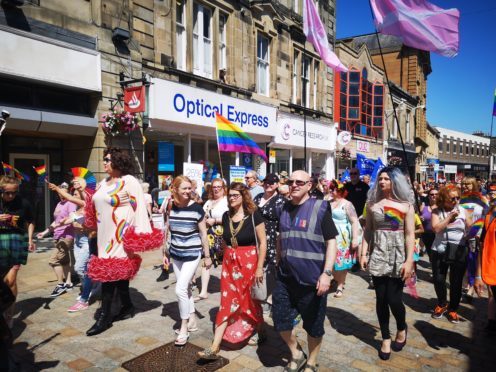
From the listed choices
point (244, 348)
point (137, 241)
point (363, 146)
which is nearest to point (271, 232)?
point (244, 348)

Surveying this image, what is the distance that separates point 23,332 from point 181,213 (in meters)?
2.25

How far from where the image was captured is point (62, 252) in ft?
18.1

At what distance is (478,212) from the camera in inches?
193

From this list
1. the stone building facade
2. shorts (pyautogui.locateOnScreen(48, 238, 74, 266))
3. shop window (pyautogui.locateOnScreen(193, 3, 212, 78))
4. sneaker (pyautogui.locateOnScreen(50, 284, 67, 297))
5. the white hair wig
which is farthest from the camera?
shop window (pyautogui.locateOnScreen(193, 3, 212, 78))

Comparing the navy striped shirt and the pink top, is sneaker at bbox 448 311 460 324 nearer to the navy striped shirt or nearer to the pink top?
the navy striped shirt

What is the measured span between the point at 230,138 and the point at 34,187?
18.3ft

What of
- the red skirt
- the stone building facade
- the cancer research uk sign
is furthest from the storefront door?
the cancer research uk sign

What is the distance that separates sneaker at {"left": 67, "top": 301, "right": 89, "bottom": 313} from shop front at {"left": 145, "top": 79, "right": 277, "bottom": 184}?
16.8 feet

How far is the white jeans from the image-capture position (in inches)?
156

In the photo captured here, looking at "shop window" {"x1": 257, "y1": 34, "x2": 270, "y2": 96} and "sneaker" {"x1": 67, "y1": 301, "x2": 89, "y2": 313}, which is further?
"shop window" {"x1": 257, "y1": 34, "x2": 270, "y2": 96}

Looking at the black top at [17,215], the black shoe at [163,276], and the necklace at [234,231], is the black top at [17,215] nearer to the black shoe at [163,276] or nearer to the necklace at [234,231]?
the necklace at [234,231]

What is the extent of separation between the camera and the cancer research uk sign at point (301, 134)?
49.8ft

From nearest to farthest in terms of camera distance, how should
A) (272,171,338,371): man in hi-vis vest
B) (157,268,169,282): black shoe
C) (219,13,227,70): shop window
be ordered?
(272,171,338,371): man in hi-vis vest, (157,268,169,282): black shoe, (219,13,227,70): shop window

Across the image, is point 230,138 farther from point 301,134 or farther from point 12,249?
point 301,134
